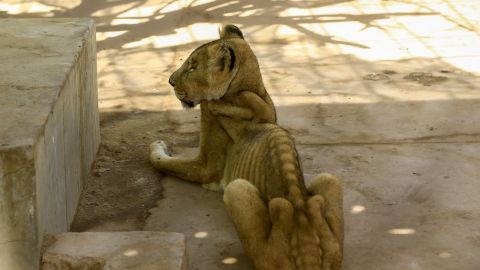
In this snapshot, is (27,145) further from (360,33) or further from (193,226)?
(360,33)

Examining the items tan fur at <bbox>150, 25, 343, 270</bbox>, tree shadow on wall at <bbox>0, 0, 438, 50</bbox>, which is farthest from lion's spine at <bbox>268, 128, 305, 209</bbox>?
tree shadow on wall at <bbox>0, 0, 438, 50</bbox>

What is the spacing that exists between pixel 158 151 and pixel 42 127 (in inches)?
67.9

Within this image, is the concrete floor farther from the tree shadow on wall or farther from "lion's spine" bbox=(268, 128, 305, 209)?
"lion's spine" bbox=(268, 128, 305, 209)

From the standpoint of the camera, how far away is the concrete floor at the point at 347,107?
17.0ft

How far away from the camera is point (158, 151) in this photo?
609 cm

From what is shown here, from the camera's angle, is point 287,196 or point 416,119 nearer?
point 287,196

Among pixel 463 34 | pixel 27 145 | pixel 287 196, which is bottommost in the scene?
pixel 463 34

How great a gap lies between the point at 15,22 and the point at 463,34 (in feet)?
14.9

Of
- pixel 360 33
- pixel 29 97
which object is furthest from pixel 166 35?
pixel 29 97

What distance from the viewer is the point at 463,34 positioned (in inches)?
360

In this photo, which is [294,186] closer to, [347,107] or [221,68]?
[221,68]

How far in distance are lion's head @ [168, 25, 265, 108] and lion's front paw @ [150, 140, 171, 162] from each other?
22.4 inches

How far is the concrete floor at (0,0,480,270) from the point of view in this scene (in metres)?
5.17

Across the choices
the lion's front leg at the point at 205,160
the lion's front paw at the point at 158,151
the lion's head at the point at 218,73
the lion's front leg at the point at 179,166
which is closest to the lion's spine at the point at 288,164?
the lion's head at the point at 218,73
